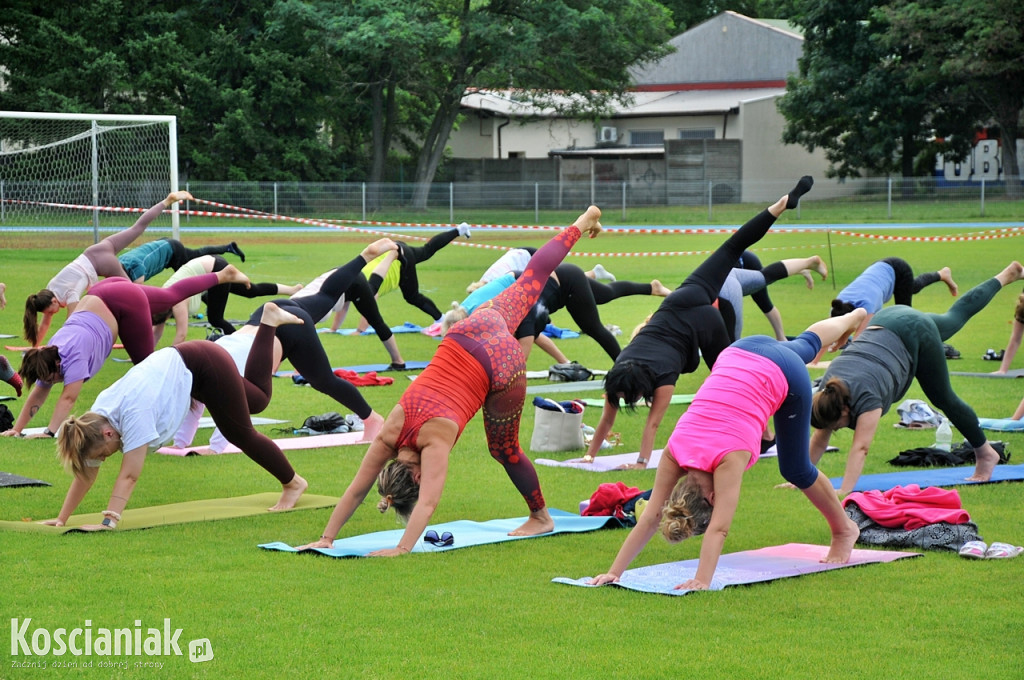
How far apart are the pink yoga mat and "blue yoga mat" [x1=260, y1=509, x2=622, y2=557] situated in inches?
106

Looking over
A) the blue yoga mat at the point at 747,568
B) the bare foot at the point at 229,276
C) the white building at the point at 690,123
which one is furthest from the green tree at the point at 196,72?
the blue yoga mat at the point at 747,568

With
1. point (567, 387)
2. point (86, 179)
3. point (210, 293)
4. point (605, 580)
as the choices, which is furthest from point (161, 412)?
point (86, 179)

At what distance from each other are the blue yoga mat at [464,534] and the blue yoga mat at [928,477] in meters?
1.77

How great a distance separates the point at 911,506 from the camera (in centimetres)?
695

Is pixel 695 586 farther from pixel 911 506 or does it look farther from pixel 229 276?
pixel 229 276

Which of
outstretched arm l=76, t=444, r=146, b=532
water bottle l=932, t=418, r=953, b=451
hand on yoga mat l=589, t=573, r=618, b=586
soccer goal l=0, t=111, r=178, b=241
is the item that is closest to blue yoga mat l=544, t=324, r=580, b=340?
soccer goal l=0, t=111, r=178, b=241

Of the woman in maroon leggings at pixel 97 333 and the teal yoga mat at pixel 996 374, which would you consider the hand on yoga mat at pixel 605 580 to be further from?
the teal yoga mat at pixel 996 374

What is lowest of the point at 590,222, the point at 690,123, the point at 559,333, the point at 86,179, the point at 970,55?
the point at 559,333

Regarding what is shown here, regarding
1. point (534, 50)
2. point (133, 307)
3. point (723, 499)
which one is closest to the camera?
point (723, 499)

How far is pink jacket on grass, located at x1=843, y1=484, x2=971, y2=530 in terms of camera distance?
6766mm

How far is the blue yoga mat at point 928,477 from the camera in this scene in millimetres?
7969

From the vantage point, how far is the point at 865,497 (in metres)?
7.12

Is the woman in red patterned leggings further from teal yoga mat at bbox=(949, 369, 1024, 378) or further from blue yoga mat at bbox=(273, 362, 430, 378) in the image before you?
teal yoga mat at bbox=(949, 369, 1024, 378)

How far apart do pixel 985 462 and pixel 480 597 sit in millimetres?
4064
